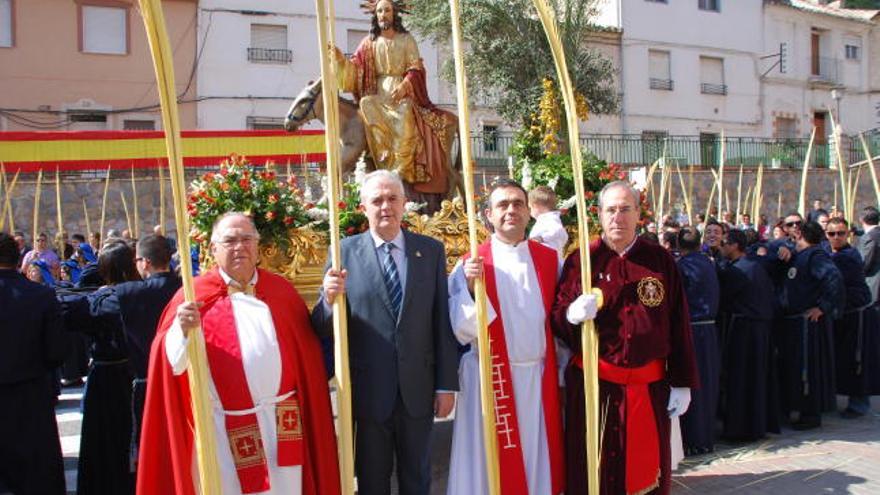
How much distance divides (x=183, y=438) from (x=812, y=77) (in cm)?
3403

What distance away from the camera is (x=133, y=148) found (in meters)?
17.6

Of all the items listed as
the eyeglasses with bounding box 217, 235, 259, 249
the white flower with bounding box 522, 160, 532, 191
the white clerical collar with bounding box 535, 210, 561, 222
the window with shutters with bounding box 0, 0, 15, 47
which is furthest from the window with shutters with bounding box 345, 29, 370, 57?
the eyeglasses with bounding box 217, 235, 259, 249

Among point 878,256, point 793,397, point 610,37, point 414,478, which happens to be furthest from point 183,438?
point 610,37

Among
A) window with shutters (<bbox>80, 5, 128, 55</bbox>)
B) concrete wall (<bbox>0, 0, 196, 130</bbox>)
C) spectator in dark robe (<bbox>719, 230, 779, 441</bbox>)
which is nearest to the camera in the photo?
spectator in dark robe (<bbox>719, 230, 779, 441</bbox>)

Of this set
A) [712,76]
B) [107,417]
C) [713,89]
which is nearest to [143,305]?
[107,417]

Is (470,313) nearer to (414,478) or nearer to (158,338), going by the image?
(414,478)

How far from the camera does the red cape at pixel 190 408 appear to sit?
339 cm

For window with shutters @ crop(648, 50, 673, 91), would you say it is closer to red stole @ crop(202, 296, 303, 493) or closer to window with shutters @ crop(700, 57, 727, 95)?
window with shutters @ crop(700, 57, 727, 95)

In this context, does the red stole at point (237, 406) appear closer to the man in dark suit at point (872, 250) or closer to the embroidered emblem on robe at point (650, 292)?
the embroidered emblem on robe at point (650, 292)

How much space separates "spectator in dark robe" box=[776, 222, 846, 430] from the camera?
270 inches

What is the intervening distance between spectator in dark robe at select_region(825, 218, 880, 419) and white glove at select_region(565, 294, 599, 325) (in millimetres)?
4479

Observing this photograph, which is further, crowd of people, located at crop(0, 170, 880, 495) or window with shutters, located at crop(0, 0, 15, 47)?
window with shutters, located at crop(0, 0, 15, 47)

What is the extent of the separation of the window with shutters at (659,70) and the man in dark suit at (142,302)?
87.8ft

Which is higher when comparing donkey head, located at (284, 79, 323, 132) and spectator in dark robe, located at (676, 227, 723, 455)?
donkey head, located at (284, 79, 323, 132)
